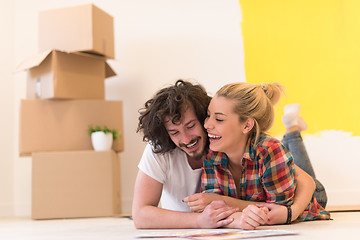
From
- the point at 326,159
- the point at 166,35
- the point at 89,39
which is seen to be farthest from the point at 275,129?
the point at 89,39

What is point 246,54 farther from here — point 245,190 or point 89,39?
point 245,190

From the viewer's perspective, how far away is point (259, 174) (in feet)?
4.96

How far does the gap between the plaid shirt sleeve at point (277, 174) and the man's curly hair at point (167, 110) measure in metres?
0.25

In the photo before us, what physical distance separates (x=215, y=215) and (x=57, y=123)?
66.0 inches

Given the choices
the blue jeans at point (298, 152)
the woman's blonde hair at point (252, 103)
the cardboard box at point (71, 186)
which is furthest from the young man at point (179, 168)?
the cardboard box at point (71, 186)

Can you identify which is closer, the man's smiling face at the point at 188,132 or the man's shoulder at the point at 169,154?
the man's smiling face at the point at 188,132

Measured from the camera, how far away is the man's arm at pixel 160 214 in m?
1.44

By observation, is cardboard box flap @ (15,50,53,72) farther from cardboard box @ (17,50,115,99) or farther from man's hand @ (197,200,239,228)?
man's hand @ (197,200,239,228)

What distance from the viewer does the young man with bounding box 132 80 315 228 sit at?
1.49m

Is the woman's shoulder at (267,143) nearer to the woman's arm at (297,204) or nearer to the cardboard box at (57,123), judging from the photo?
the woman's arm at (297,204)

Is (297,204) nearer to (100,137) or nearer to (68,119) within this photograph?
(100,137)

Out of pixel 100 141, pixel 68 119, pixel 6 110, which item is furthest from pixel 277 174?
pixel 6 110

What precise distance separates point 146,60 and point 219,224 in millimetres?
1993

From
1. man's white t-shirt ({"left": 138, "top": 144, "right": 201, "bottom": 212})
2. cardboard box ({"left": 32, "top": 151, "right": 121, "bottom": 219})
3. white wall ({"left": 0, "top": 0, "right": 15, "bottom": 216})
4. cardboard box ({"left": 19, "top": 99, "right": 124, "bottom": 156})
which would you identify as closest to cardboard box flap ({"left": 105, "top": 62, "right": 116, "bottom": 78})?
cardboard box ({"left": 19, "top": 99, "right": 124, "bottom": 156})
